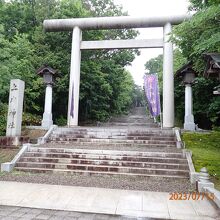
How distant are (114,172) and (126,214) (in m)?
3.19

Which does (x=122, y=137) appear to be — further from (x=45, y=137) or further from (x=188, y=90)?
(x=188, y=90)

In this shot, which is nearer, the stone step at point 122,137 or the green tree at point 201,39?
the green tree at point 201,39

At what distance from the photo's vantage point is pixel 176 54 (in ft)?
69.5

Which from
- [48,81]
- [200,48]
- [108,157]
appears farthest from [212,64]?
[48,81]

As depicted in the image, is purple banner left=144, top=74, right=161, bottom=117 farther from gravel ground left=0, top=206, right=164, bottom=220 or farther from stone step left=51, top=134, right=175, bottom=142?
gravel ground left=0, top=206, right=164, bottom=220

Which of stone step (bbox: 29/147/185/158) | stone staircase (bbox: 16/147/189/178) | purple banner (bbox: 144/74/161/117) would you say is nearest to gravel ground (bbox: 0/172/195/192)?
stone staircase (bbox: 16/147/189/178)

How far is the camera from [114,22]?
14281 mm

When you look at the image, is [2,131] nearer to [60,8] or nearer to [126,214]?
[126,214]

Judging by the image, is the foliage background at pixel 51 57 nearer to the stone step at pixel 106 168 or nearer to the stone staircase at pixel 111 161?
the stone staircase at pixel 111 161

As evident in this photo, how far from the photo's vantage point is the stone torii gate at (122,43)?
534 inches

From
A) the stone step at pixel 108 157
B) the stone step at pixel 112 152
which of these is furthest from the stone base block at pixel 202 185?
the stone step at pixel 112 152

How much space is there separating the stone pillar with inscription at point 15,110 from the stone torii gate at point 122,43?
3.90 m

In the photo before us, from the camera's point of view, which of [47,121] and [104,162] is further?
[47,121]

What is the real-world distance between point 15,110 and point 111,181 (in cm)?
572
